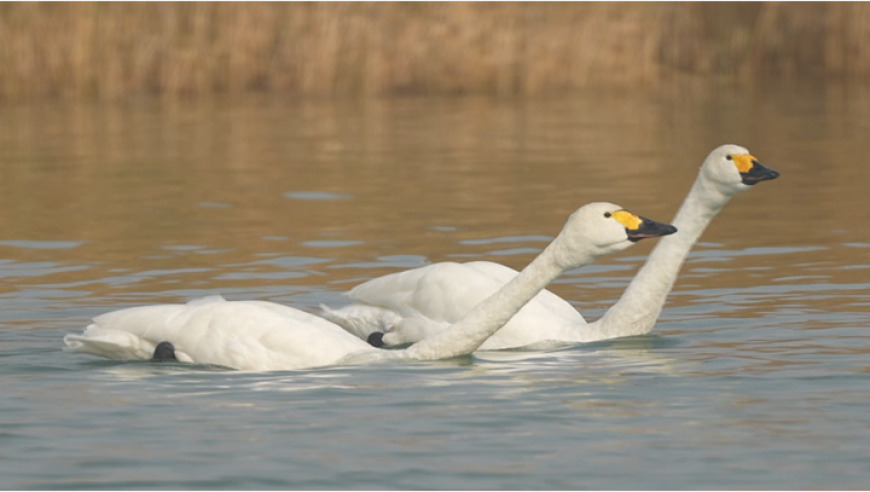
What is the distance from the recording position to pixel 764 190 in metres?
17.1

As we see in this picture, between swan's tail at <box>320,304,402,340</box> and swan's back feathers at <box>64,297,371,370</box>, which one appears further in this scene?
swan's tail at <box>320,304,402,340</box>

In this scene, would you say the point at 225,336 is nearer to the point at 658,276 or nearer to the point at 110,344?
the point at 110,344

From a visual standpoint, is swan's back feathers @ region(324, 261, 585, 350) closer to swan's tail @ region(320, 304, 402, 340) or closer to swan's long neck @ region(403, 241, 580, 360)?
swan's tail @ region(320, 304, 402, 340)

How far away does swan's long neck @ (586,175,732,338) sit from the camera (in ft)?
31.0

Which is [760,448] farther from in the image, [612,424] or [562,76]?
[562,76]

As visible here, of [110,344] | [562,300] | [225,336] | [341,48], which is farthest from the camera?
[341,48]

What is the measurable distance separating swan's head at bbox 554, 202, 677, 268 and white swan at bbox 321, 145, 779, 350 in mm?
917

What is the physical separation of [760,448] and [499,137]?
15532 mm

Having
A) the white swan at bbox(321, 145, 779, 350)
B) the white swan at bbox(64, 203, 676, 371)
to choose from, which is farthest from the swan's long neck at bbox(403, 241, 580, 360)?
the white swan at bbox(321, 145, 779, 350)

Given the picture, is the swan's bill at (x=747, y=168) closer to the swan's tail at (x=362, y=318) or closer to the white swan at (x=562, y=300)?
the white swan at (x=562, y=300)

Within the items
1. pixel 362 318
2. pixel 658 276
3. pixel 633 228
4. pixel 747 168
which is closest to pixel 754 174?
pixel 747 168

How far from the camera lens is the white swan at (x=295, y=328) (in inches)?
330

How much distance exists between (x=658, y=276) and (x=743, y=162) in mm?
775

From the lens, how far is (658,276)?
9586mm
